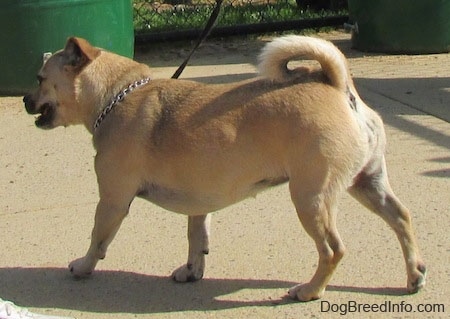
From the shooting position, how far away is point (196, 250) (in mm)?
4742

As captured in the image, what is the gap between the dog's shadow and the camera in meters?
4.45

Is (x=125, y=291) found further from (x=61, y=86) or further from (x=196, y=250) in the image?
(x=61, y=86)

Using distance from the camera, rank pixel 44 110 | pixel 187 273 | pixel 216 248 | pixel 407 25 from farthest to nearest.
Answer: pixel 407 25 → pixel 216 248 → pixel 44 110 → pixel 187 273

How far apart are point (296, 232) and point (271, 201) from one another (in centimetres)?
56

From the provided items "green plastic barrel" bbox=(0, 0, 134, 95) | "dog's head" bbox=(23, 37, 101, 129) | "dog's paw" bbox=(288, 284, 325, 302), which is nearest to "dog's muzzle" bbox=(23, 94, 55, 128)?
"dog's head" bbox=(23, 37, 101, 129)

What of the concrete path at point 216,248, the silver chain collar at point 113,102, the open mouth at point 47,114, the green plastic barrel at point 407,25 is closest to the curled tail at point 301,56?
the silver chain collar at point 113,102

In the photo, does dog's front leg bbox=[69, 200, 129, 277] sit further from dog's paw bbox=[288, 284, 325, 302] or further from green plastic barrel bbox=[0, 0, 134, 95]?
green plastic barrel bbox=[0, 0, 134, 95]

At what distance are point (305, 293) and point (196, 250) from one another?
63cm

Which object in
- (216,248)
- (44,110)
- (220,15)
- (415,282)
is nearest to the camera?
(415,282)

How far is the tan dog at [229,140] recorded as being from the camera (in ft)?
13.7

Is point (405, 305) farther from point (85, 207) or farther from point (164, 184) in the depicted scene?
point (85, 207)

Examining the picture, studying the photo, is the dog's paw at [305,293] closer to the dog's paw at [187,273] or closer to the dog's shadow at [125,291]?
the dog's shadow at [125,291]

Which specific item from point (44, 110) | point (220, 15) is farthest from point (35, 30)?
point (220, 15)

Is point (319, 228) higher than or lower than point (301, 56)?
lower
